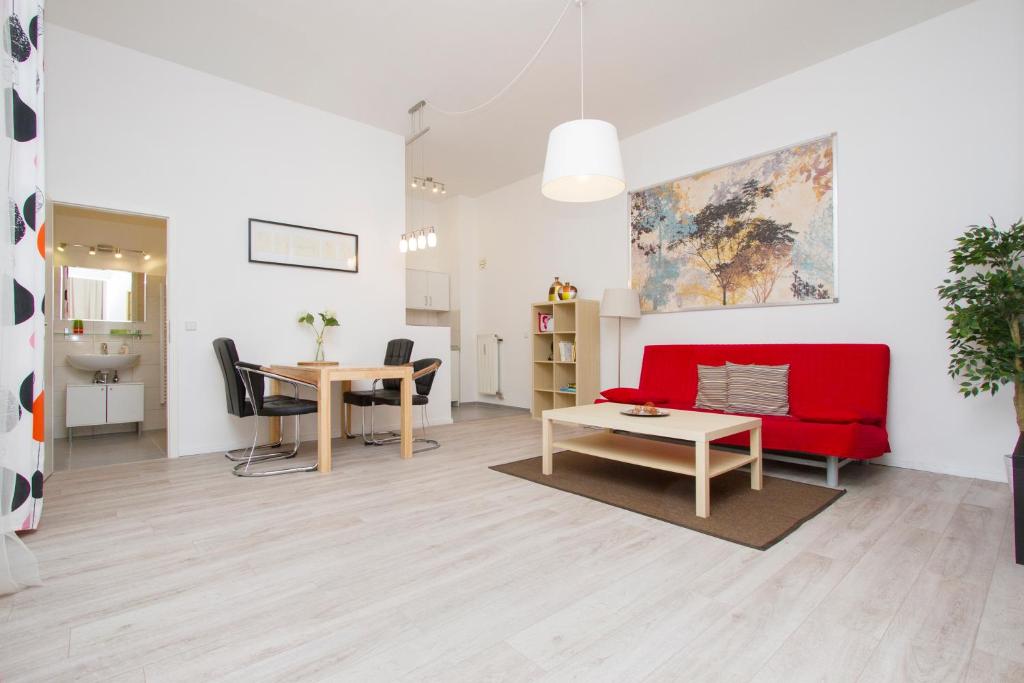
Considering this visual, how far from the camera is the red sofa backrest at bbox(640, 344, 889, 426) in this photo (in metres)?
3.25

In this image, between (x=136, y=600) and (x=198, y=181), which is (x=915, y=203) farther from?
(x=198, y=181)

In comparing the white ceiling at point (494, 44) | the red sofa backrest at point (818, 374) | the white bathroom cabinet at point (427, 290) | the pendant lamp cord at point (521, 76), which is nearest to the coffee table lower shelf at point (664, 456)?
the red sofa backrest at point (818, 374)

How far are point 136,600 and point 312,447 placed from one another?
103 inches

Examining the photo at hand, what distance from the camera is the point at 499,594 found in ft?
5.50

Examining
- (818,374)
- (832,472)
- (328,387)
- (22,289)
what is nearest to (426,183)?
(328,387)

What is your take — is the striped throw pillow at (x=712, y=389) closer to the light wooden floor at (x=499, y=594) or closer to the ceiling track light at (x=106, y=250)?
the light wooden floor at (x=499, y=594)

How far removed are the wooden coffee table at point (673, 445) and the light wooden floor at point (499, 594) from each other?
0.37 metres

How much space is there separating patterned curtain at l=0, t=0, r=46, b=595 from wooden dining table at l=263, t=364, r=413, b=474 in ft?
4.66

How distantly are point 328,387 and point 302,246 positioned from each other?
5.72 feet

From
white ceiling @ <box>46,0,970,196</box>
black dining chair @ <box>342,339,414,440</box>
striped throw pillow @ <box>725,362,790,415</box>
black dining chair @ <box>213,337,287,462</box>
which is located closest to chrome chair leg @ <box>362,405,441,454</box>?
black dining chair @ <box>342,339,414,440</box>

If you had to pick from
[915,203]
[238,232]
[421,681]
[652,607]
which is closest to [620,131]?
[915,203]

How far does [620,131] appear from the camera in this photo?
5.09 metres

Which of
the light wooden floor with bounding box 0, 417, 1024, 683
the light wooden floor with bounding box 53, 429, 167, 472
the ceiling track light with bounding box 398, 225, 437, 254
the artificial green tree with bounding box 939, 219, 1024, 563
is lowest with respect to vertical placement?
the light wooden floor with bounding box 53, 429, 167, 472

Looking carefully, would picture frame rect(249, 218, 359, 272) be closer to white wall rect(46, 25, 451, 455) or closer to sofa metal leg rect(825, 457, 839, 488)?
white wall rect(46, 25, 451, 455)
